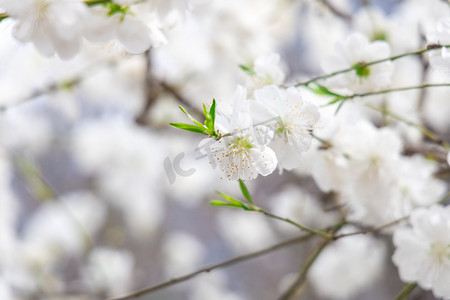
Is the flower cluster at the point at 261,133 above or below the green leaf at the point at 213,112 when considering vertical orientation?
below

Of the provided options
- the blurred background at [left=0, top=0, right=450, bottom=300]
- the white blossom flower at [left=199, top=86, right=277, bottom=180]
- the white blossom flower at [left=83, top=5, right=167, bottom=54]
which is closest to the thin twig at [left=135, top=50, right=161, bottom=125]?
the blurred background at [left=0, top=0, right=450, bottom=300]

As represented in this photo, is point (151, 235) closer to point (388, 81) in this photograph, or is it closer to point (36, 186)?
point (36, 186)

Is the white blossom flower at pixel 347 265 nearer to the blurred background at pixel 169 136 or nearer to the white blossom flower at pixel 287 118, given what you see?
the blurred background at pixel 169 136

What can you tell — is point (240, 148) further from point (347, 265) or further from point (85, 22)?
point (347, 265)

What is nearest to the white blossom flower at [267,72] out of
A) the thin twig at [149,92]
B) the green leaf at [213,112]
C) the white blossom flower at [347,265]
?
the green leaf at [213,112]

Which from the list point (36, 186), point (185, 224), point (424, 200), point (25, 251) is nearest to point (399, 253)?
point (424, 200)

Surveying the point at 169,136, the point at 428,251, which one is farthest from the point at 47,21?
the point at 169,136
